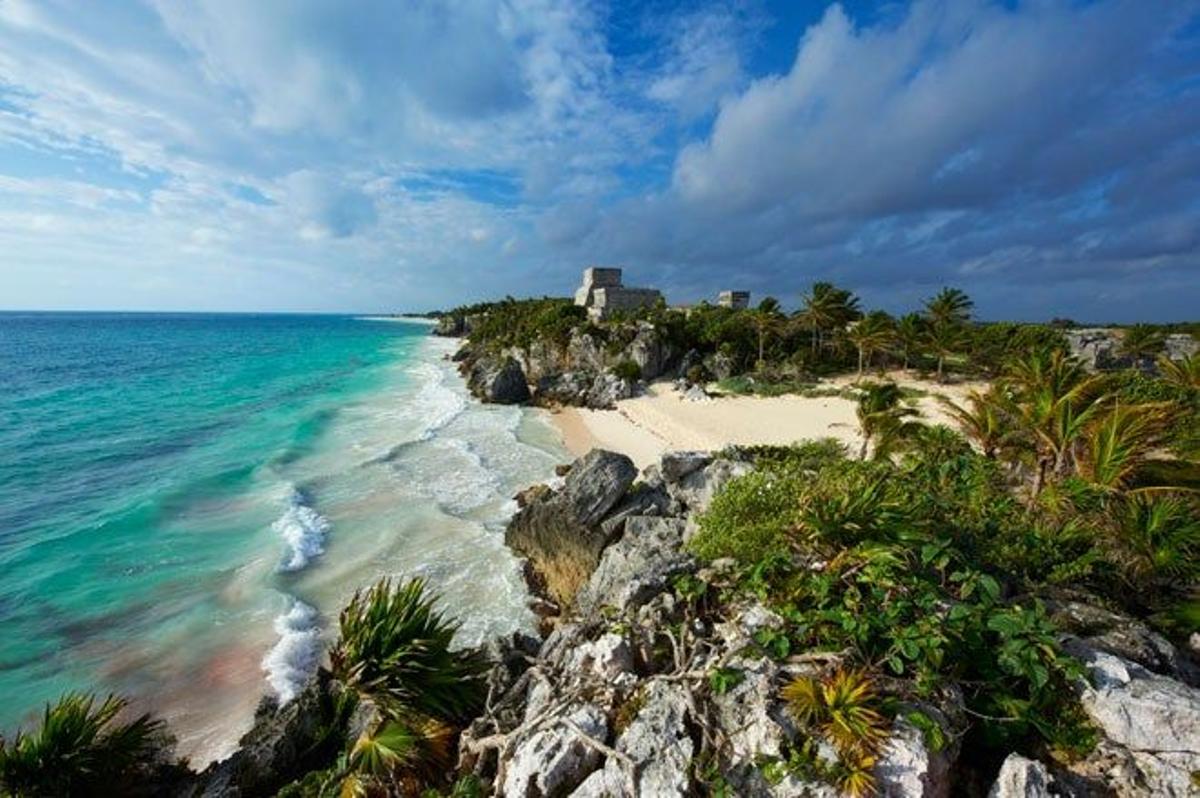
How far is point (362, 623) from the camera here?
7.34m

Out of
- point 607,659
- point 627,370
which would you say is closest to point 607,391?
point 627,370

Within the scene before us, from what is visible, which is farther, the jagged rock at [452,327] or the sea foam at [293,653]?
the jagged rock at [452,327]

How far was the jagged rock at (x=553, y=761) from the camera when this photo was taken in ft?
17.0

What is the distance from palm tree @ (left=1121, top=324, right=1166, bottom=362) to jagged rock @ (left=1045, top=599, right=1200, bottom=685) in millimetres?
46841

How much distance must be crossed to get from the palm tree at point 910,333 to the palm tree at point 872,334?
2.39 ft

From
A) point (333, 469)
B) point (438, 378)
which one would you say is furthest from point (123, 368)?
point (333, 469)

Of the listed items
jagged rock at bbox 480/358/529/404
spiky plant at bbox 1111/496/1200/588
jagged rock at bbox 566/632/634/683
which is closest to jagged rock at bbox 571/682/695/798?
jagged rock at bbox 566/632/634/683

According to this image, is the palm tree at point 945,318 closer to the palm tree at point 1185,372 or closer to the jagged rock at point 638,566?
the palm tree at point 1185,372

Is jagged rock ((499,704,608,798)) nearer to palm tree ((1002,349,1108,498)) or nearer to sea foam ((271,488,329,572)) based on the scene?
palm tree ((1002,349,1108,498))

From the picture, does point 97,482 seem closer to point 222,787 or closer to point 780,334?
point 222,787

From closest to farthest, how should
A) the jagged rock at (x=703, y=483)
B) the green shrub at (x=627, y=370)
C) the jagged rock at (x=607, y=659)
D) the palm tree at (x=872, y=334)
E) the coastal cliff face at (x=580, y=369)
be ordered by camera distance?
the jagged rock at (x=607, y=659), the jagged rock at (x=703, y=483), the coastal cliff face at (x=580, y=369), the green shrub at (x=627, y=370), the palm tree at (x=872, y=334)

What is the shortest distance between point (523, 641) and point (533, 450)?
1983 centimetres

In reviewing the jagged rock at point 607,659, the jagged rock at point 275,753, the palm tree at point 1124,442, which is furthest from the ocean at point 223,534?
the palm tree at point 1124,442

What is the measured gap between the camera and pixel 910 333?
143 feet
